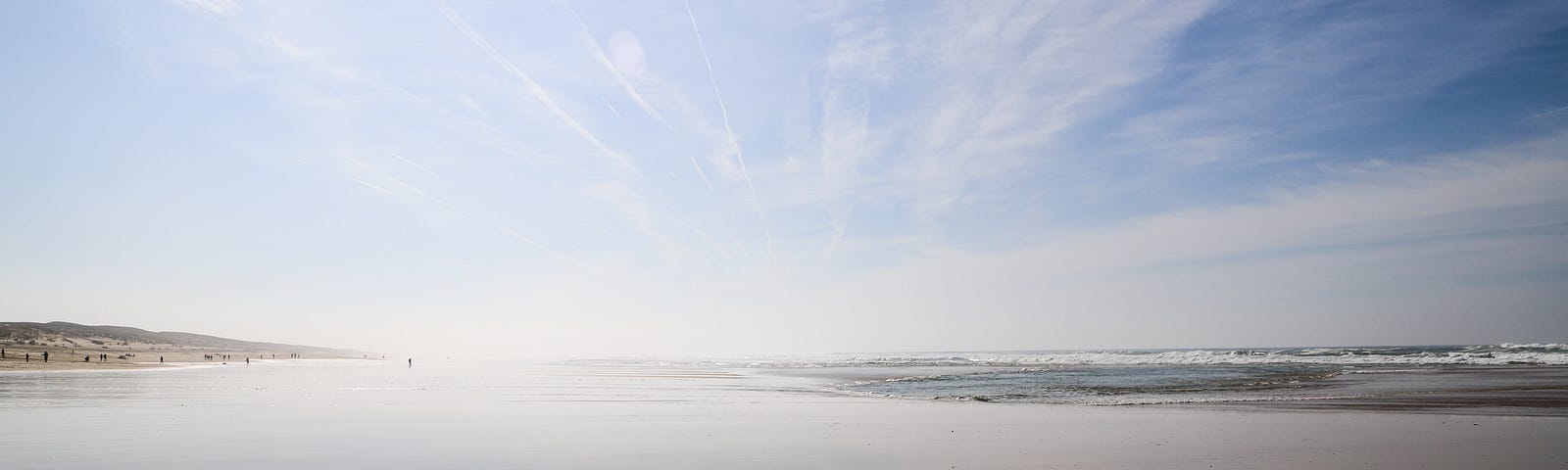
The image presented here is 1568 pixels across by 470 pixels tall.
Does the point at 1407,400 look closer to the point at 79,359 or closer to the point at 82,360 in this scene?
the point at 82,360

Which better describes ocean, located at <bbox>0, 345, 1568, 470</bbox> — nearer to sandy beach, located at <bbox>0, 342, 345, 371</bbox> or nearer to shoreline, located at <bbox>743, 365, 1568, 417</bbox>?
shoreline, located at <bbox>743, 365, 1568, 417</bbox>

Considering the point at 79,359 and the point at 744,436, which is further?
the point at 79,359

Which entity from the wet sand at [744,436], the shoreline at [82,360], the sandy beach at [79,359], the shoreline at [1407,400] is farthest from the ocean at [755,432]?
the sandy beach at [79,359]

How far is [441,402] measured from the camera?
73.7 ft

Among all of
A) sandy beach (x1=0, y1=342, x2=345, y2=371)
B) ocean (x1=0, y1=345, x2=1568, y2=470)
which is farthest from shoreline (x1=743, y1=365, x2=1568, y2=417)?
sandy beach (x1=0, y1=342, x2=345, y2=371)

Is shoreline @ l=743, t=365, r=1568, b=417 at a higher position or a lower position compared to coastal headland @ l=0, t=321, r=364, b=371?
higher

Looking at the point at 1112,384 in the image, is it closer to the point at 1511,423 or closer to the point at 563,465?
the point at 1511,423

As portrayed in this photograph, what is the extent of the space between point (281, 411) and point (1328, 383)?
38115mm

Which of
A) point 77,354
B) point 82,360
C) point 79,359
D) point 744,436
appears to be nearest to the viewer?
point 744,436

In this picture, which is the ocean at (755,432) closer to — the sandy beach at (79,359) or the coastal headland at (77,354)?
the sandy beach at (79,359)

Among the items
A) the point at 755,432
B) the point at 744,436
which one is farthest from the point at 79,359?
the point at 744,436

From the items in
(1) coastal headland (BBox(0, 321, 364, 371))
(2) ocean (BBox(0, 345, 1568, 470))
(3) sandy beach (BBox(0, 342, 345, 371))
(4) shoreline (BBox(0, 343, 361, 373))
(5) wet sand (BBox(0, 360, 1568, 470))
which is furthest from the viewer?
(1) coastal headland (BBox(0, 321, 364, 371))

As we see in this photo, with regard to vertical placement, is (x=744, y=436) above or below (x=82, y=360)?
above

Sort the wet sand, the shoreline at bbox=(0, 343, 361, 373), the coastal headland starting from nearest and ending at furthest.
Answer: the wet sand → the shoreline at bbox=(0, 343, 361, 373) → the coastal headland
